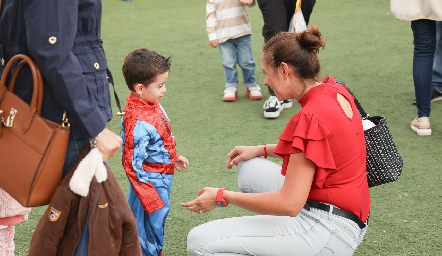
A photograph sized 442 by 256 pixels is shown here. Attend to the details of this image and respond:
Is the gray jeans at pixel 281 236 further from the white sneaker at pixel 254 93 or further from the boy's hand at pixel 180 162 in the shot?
the white sneaker at pixel 254 93

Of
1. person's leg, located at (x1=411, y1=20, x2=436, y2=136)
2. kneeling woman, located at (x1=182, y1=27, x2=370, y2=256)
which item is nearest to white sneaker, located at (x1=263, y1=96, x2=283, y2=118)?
person's leg, located at (x1=411, y1=20, x2=436, y2=136)

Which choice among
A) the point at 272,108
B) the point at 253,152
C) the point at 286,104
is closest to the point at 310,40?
Result: the point at 253,152

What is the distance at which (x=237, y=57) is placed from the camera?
20.4 feet

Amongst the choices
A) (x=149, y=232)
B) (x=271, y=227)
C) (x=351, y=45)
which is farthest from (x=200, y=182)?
(x=351, y=45)

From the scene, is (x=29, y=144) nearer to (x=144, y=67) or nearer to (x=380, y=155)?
(x=144, y=67)

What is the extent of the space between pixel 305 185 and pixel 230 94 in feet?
11.2

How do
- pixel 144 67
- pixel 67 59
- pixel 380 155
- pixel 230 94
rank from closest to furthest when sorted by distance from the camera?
pixel 67 59, pixel 380 155, pixel 144 67, pixel 230 94

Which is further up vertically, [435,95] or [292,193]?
[292,193]

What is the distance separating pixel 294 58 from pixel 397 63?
14.6 feet

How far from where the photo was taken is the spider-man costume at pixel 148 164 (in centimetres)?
339

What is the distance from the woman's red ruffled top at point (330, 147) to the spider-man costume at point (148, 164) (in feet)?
2.32

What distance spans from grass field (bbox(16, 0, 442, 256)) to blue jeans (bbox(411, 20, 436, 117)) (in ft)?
0.90

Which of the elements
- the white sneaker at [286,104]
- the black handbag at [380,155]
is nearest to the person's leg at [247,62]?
the white sneaker at [286,104]

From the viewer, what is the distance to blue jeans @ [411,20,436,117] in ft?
16.9
